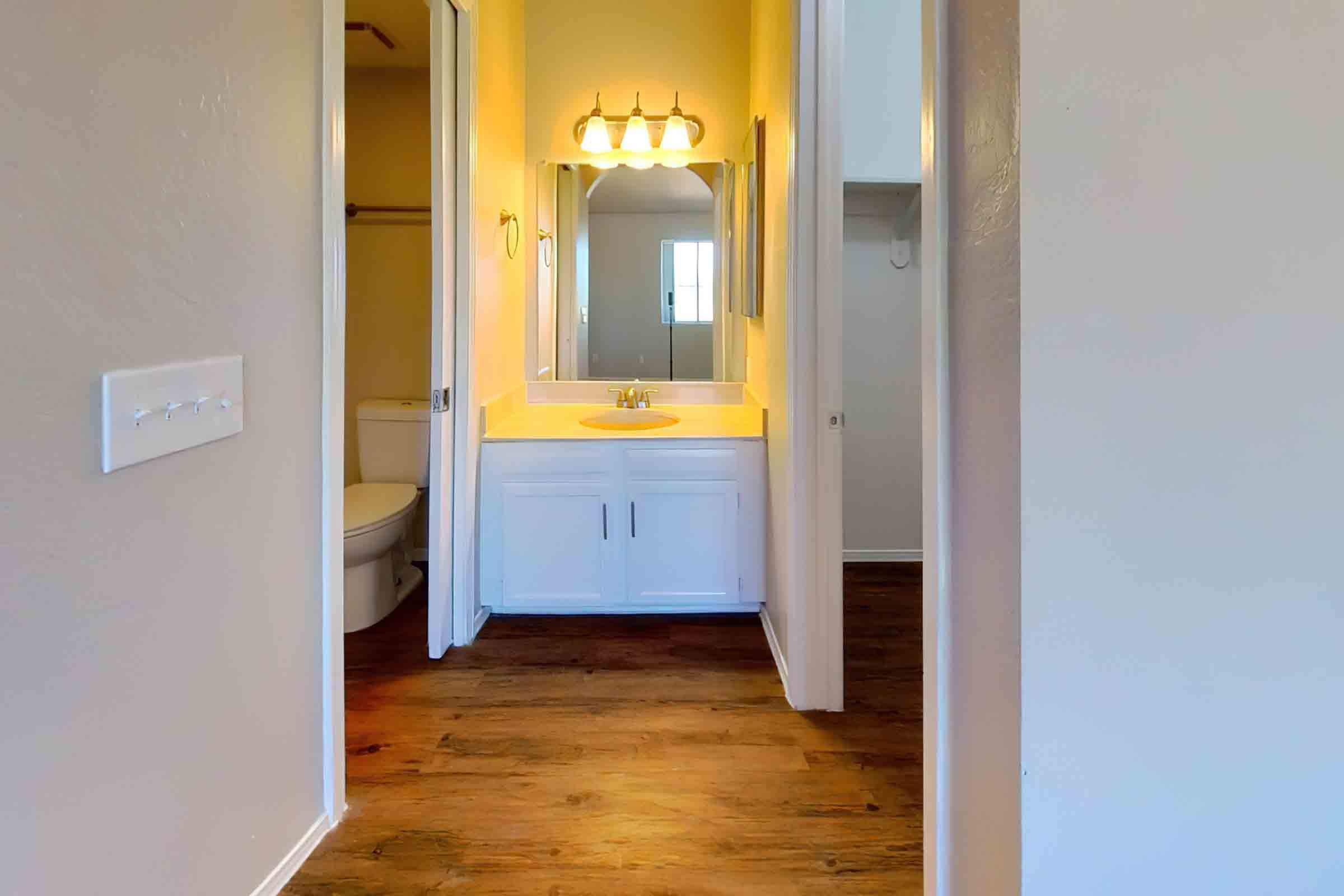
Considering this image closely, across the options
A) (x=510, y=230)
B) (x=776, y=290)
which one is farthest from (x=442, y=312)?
(x=776, y=290)

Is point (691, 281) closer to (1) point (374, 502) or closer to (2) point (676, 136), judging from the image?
(2) point (676, 136)

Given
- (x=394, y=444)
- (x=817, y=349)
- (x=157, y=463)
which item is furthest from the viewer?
(x=394, y=444)

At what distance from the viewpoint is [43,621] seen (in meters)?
0.95

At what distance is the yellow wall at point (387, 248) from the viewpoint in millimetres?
3576

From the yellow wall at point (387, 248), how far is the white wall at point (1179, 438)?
3.11 metres

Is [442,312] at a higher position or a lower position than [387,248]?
lower

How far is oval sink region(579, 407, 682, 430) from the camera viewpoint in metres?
3.27

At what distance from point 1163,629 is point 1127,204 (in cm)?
45

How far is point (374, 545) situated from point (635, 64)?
2.24 metres

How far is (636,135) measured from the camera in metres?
3.46

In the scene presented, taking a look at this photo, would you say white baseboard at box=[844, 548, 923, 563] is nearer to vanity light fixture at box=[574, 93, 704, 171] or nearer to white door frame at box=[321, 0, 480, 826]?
vanity light fixture at box=[574, 93, 704, 171]

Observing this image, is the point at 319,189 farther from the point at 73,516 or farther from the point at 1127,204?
the point at 1127,204

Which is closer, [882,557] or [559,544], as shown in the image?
[559,544]

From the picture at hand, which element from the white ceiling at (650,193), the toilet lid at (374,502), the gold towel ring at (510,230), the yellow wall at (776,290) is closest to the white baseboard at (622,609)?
the yellow wall at (776,290)
